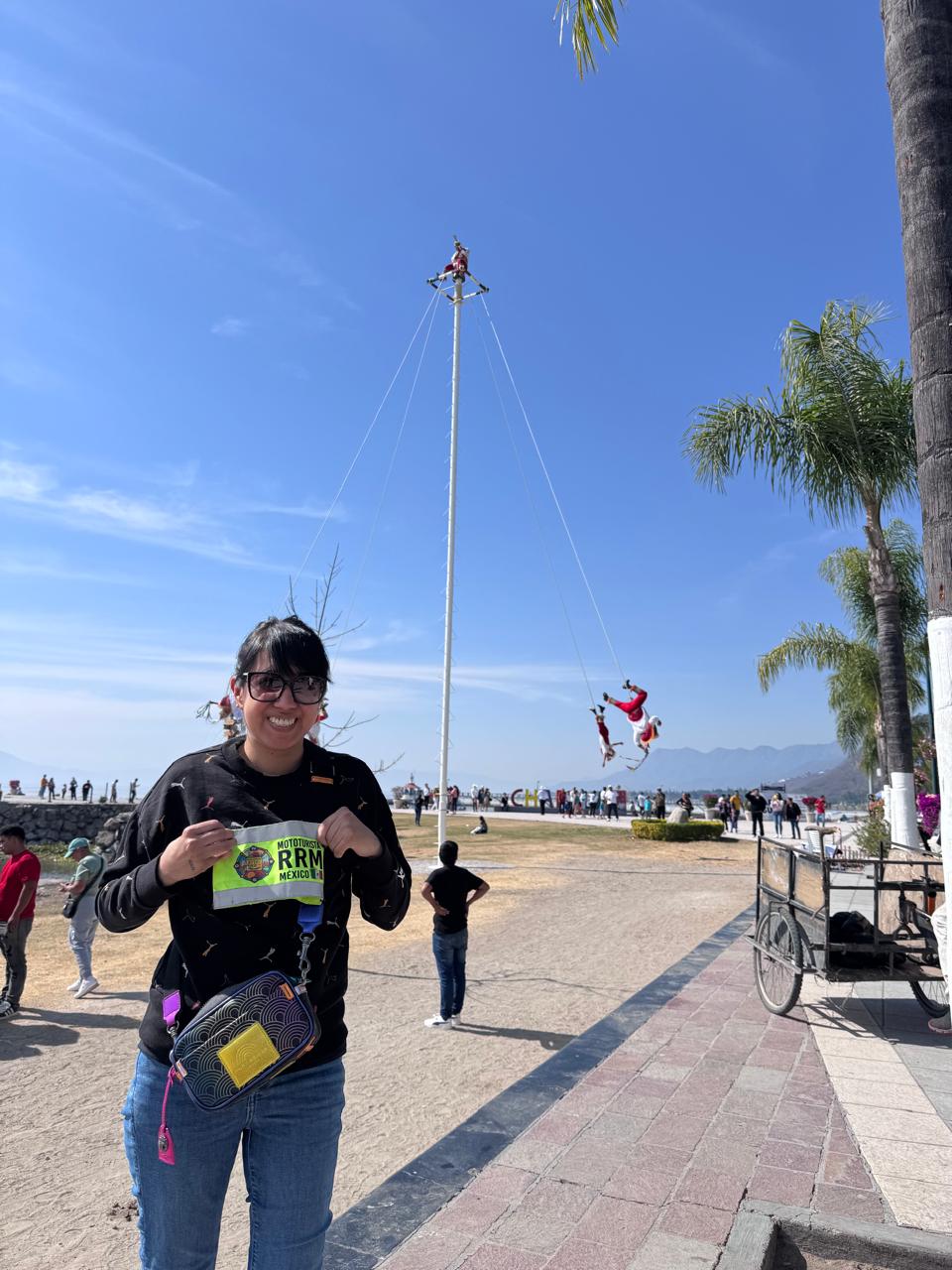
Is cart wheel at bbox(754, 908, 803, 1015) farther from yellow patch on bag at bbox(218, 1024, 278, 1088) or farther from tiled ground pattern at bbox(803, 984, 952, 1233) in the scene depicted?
yellow patch on bag at bbox(218, 1024, 278, 1088)

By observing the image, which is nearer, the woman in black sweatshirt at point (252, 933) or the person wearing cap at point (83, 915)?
the woman in black sweatshirt at point (252, 933)

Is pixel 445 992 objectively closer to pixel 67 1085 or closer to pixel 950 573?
pixel 67 1085

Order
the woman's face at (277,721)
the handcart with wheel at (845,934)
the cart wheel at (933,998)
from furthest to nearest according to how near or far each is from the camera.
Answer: the cart wheel at (933,998)
the handcart with wheel at (845,934)
the woman's face at (277,721)

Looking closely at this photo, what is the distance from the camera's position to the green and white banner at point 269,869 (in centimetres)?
187

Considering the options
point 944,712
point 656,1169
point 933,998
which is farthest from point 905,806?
point 944,712

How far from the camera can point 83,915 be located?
8328mm

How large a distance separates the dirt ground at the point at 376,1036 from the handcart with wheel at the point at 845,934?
1.67 metres

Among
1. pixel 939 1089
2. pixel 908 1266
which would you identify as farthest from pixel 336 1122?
pixel 939 1089

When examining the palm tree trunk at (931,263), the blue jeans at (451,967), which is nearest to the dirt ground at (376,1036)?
the blue jeans at (451,967)

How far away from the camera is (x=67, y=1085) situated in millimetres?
5699

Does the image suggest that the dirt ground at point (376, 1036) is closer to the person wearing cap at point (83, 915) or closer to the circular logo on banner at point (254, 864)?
the person wearing cap at point (83, 915)

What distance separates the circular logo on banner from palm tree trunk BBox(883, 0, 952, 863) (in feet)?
8.01

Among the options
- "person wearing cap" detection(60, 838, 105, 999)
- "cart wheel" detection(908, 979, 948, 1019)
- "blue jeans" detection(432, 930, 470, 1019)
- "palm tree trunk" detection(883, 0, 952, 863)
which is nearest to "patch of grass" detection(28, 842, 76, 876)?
"person wearing cap" detection(60, 838, 105, 999)

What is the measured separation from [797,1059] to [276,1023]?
5.20 m
